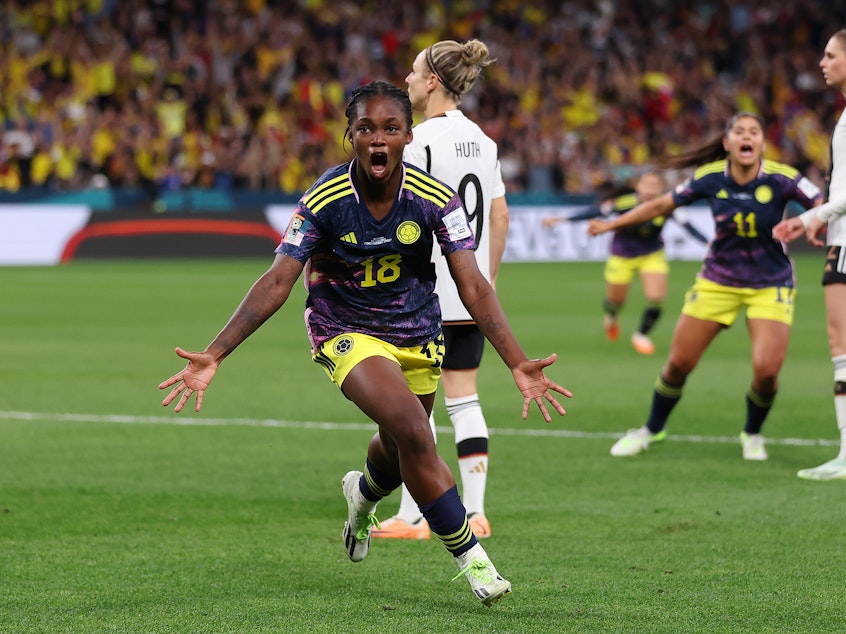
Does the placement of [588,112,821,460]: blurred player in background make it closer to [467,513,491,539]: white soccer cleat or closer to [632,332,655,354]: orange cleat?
[467,513,491,539]: white soccer cleat

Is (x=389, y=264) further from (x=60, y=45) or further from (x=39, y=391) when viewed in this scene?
(x=60, y=45)

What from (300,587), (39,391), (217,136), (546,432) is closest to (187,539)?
(300,587)

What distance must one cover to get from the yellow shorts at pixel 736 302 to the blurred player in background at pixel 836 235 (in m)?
0.48

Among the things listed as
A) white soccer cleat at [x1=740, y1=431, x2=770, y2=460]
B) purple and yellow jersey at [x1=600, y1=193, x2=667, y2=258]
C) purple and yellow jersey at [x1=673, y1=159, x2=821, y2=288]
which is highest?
purple and yellow jersey at [x1=673, y1=159, x2=821, y2=288]

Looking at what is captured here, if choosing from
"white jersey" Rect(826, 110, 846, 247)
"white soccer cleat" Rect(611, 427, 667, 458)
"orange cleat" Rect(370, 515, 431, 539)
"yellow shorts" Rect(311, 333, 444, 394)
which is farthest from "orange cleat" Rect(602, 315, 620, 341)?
"yellow shorts" Rect(311, 333, 444, 394)

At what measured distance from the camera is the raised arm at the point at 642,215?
8.92 metres

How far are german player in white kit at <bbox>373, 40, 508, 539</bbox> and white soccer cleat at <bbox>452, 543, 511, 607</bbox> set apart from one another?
141 centimetres

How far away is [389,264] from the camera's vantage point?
18.0 ft

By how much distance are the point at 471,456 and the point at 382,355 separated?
1.56 metres

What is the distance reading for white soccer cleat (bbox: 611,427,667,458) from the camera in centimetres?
901

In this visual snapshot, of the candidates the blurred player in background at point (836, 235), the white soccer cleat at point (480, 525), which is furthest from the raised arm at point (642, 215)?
the white soccer cleat at point (480, 525)

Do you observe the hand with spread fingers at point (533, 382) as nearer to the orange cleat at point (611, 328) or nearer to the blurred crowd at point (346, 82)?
the orange cleat at point (611, 328)

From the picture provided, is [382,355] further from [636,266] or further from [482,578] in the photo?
[636,266]

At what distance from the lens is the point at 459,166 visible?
6.80m
